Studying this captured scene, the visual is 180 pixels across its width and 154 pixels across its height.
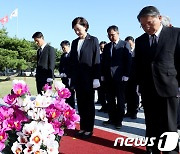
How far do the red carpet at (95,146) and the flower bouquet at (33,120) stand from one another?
2016 millimetres

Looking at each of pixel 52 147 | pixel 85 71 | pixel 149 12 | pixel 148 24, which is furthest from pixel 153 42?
pixel 52 147

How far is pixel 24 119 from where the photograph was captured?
2.13 meters

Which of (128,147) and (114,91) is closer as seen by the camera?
(128,147)

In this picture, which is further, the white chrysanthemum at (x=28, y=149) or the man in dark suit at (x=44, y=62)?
the man in dark suit at (x=44, y=62)

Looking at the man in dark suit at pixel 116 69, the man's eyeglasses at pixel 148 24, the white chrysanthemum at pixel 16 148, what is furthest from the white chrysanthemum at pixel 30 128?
the man in dark suit at pixel 116 69

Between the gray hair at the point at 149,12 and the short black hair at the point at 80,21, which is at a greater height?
the short black hair at the point at 80,21

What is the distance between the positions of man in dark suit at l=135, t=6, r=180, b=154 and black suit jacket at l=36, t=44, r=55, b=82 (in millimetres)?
2688

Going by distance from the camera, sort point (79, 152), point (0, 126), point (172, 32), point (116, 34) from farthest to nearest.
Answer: point (116, 34) < point (79, 152) < point (172, 32) < point (0, 126)

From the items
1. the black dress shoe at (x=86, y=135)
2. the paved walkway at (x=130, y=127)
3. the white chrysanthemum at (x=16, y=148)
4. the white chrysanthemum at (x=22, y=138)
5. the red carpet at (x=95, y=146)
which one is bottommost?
the red carpet at (x=95, y=146)

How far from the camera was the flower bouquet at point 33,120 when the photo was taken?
6.46 feet

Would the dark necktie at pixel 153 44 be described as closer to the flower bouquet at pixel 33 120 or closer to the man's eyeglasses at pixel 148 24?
the man's eyeglasses at pixel 148 24

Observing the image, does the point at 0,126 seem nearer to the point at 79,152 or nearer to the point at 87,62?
the point at 79,152

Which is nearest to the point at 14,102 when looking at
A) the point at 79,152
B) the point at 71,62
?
the point at 79,152

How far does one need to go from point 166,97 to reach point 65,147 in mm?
1731
